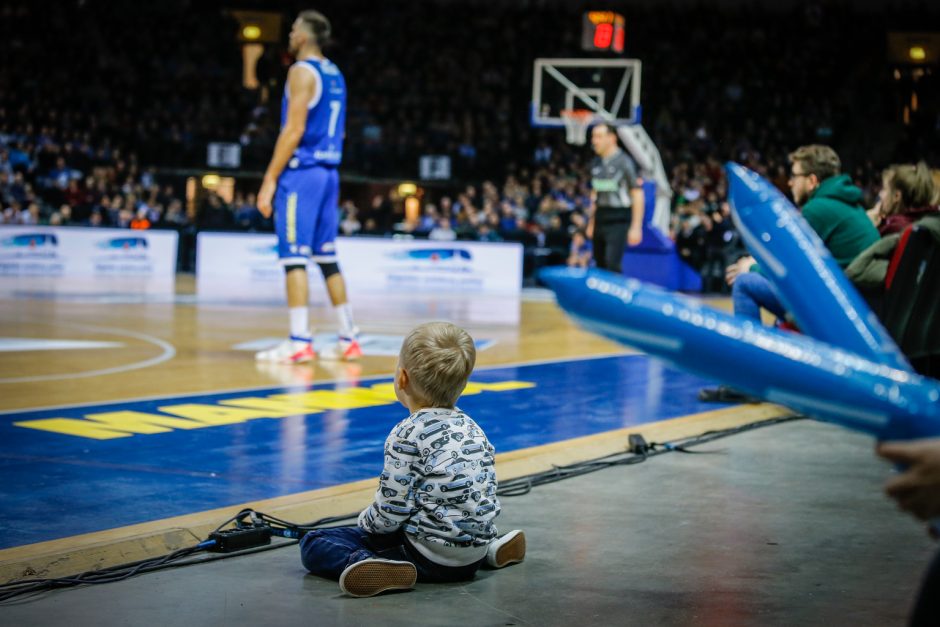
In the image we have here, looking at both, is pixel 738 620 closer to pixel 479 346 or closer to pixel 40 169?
pixel 479 346

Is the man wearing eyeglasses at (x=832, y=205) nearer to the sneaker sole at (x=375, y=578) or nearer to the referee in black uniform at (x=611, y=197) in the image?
the sneaker sole at (x=375, y=578)

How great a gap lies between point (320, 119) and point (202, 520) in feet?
17.0

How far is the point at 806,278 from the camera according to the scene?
139 centimetres

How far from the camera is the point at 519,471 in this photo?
4.80 metres

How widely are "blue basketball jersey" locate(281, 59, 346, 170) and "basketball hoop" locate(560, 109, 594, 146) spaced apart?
13891mm

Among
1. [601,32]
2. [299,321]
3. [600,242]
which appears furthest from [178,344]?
[601,32]

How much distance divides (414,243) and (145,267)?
5.27 meters

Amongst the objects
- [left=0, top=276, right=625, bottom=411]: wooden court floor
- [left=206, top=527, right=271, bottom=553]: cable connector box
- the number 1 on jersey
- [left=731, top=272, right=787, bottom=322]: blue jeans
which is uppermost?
the number 1 on jersey

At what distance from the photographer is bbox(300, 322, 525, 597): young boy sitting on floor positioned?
10.7 ft

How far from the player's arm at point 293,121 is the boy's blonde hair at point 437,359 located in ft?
17.1

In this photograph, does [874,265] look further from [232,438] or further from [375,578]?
[232,438]

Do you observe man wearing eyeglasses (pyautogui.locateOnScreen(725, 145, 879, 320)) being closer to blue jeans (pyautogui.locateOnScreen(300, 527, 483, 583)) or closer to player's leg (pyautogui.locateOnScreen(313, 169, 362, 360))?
blue jeans (pyautogui.locateOnScreen(300, 527, 483, 583))

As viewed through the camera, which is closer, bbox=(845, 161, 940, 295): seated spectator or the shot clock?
bbox=(845, 161, 940, 295): seated spectator

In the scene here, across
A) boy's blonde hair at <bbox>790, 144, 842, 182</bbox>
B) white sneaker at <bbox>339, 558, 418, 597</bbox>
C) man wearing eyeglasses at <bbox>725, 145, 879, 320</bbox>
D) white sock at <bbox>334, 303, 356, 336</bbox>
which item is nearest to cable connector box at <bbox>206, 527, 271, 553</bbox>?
white sneaker at <bbox>339, 558, 418, 597</bbox>
